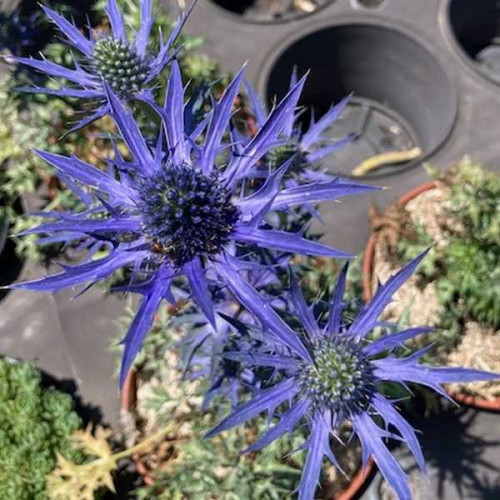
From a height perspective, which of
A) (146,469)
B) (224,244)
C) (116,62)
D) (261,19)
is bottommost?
(146,469)

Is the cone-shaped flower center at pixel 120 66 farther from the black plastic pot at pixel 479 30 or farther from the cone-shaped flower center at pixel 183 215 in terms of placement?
the black plastic pot at pixel 479 30

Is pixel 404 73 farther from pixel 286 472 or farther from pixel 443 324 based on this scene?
pixel 286 472

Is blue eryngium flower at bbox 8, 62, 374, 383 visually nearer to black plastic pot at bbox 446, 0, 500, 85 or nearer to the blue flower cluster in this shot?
the blue flower cluster

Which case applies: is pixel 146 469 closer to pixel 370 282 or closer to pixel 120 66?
pixel 370 282

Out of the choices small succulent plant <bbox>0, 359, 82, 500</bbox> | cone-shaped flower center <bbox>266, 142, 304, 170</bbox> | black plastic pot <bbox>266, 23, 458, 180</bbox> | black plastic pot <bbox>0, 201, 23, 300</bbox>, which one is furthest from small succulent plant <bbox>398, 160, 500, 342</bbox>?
black plastic pot <bbox>0, 201, 23, 300</bbox>

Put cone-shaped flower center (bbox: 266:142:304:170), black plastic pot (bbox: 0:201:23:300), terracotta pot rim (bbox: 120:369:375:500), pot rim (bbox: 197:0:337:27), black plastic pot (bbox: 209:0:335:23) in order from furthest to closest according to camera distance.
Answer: black plastic pot (bbox: 209:0:335:23)
pot rim (bbox: 197:0:337:27)
black plastic pot (bbox: 0:201:23:300)
terracotta pot rim (bbox: 120:369:375:500)
cone-shaped flower center (bbox: 266:142:304:170)

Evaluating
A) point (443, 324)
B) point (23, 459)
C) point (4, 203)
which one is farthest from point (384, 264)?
point (4, 203)

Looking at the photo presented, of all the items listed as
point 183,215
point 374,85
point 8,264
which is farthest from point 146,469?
point 374,85
